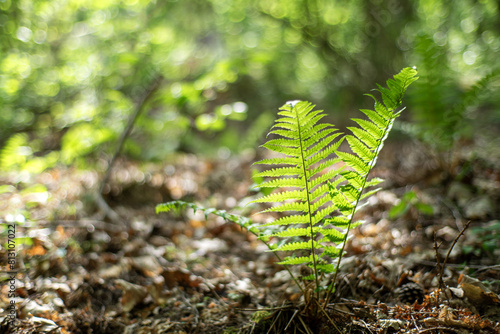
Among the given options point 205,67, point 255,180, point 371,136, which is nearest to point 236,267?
point 255,180

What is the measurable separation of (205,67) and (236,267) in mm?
5033

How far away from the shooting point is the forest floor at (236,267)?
145 centimetres

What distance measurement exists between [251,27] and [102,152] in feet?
13.5

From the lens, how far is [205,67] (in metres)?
6.35

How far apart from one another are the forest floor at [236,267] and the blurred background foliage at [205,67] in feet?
1.82

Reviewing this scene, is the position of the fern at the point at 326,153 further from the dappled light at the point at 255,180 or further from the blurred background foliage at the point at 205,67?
the blurred background foliage at the point at 205,67

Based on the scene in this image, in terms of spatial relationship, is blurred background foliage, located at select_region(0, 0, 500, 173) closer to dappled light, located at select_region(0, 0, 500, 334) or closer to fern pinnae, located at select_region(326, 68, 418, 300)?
dappled light, located at select_region(0, 0, 500, 334)

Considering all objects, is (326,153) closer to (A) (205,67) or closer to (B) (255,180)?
(B) (255,180)

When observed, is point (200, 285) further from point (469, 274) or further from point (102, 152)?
point (102, 152)

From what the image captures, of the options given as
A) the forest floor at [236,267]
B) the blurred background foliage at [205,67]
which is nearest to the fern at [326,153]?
the forest floor at [236,267]

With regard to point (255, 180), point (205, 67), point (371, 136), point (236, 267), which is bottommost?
point (236, 267)

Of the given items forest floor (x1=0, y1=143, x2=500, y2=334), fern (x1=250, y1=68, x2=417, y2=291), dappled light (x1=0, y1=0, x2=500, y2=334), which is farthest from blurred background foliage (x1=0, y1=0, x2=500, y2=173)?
fern (x1=250, y1=68, x2=417, y2=291)

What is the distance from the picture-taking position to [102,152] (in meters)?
4.20

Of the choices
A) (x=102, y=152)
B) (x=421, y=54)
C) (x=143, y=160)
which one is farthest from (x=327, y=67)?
(x=102, y=152)
